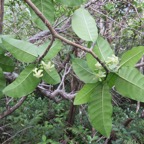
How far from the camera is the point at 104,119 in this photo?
605mm

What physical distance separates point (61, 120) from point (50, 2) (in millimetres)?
2547

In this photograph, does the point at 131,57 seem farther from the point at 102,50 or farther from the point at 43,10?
the point at 43,10

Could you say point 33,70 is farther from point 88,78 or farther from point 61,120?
point 61,120

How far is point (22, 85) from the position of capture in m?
0.61

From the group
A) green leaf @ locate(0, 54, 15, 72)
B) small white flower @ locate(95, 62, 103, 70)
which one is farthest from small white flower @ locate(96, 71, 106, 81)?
green leaf @ locate(0, 54, 15, 72)

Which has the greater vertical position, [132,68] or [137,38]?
[132,68]

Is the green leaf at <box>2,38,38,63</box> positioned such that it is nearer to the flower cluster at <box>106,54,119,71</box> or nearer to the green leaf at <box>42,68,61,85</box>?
the green leaf at <box>42,68,61,85</box>

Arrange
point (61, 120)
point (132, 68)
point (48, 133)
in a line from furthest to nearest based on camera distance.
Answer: point (61, 120) → point (48, 133) → point (132, 68)

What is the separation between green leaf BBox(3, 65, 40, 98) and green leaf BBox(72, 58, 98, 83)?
0.38 feet

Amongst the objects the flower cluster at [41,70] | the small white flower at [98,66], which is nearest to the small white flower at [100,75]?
the small white flower at [98,66]

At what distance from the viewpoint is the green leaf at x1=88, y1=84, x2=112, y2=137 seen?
605 millimetres

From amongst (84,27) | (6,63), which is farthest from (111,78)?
(6,63)

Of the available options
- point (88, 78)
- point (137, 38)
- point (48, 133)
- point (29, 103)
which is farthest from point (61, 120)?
point (88, 78)

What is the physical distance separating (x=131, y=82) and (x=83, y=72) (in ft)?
0.43
